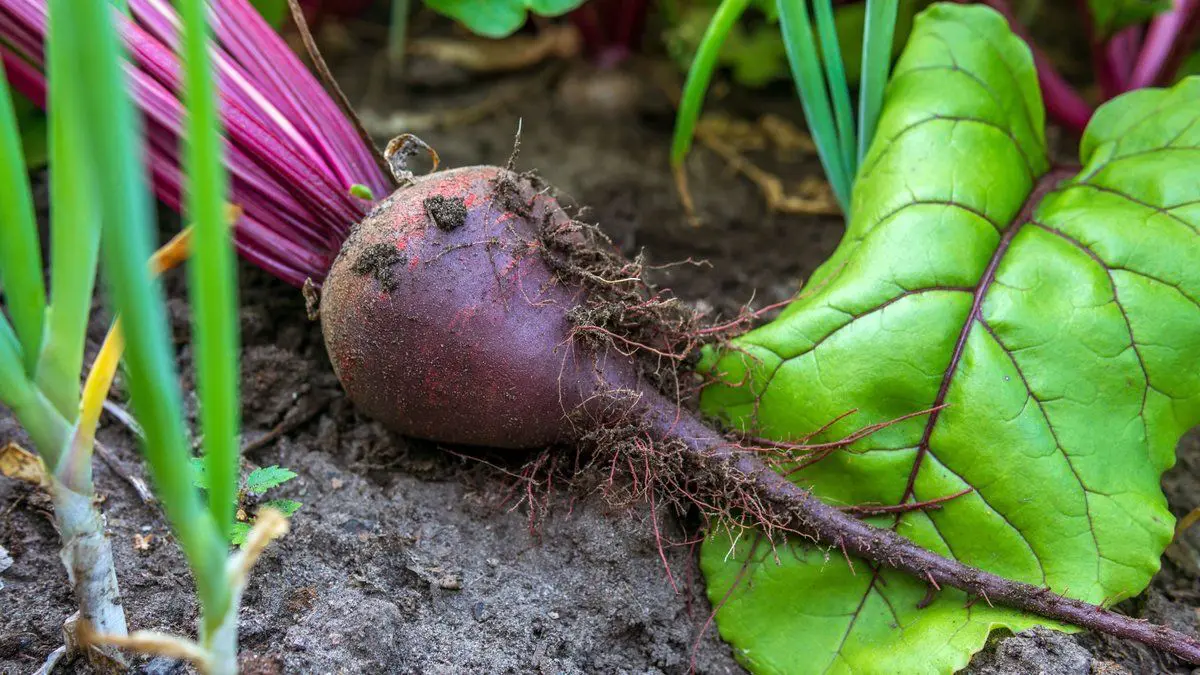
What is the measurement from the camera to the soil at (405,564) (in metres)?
0.94

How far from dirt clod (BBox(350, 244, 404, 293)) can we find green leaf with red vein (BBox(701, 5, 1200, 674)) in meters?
0.44

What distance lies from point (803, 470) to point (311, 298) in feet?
2.28

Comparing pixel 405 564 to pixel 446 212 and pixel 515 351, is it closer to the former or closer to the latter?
pixel 515 351

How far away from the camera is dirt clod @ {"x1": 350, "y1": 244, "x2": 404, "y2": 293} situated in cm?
108

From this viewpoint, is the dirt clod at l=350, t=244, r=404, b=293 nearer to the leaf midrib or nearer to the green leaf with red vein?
the green leaf with red vein

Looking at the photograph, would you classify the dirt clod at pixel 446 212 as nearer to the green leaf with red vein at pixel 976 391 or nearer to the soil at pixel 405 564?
the soil at pixel 405 564

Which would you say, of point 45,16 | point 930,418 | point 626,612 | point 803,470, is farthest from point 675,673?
point 45,16

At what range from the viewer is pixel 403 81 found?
2014 mm

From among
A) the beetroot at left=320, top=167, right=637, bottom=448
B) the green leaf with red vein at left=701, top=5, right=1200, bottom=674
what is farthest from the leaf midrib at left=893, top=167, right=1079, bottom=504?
Answer: the beetroot at left=320, top=167, right=637, bottom=448

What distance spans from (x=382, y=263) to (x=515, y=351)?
195mm

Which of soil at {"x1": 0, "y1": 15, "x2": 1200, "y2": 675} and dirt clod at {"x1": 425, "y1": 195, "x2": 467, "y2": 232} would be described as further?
dirt clod at {"x1": 425, "y1": 195, "x2": 467, "y2": 232}

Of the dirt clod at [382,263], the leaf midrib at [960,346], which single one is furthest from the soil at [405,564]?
the leaf midrib at [960,346]

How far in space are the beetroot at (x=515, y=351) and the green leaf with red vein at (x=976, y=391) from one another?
0.19ft

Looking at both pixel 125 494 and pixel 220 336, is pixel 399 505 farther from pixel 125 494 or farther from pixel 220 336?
pixel 220 336
